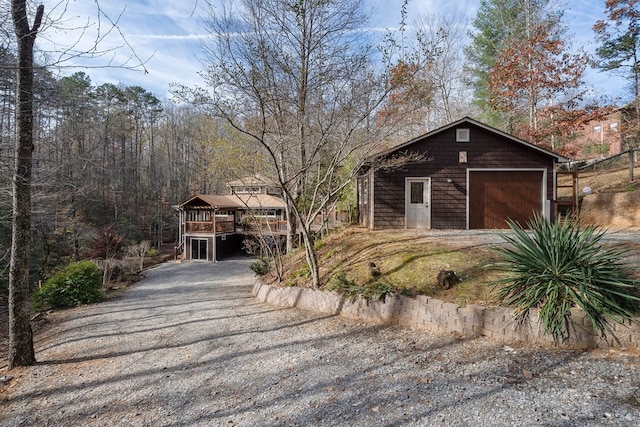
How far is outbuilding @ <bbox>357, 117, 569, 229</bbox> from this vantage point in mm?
10852

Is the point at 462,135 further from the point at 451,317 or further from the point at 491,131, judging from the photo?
the point at 451,317

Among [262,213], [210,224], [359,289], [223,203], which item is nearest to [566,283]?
[359,289]

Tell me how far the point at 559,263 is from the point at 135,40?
5.21 meters

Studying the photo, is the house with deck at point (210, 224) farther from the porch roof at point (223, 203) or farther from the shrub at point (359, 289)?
the shrub at point (359, 289)

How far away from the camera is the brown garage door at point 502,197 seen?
10898 millimetres

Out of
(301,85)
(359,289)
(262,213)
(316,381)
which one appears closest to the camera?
(316,381)

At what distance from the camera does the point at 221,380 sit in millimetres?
3951

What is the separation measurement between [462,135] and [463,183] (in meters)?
1.58

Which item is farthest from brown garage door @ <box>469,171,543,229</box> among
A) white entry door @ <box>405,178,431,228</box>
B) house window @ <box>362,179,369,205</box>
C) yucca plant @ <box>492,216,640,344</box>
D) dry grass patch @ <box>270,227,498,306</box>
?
yucca plant @ <box>492,216,640,344</box>

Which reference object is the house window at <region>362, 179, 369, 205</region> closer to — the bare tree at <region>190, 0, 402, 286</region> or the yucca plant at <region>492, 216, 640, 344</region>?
the bare tree at <region>190, 0, 402, 286</region>

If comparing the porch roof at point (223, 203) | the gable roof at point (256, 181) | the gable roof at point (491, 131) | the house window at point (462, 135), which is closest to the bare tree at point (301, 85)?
the gable roof at point (256, 181)

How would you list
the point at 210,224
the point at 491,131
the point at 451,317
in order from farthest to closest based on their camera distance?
1. the point at 210,224
2. the point at 491,131
3. the point at 451,317

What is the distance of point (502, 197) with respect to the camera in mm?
10992

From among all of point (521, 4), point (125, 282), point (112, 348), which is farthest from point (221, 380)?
point (521, 4)
